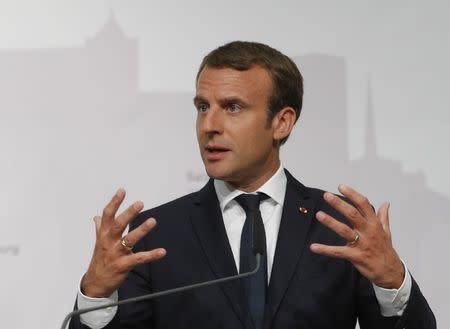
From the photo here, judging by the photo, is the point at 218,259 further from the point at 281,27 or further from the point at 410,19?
the point at 410,19

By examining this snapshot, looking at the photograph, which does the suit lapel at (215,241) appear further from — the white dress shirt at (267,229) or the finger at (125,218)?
the finger at (125,218)

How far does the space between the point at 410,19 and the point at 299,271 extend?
1.44 meters

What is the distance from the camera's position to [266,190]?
2264 millimetres

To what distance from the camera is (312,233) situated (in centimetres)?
223

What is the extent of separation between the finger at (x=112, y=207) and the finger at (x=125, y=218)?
20 mm

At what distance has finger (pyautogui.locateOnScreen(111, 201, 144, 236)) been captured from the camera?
6.07 feet

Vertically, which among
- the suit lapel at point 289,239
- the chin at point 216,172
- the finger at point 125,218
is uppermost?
the chin at point 216,172

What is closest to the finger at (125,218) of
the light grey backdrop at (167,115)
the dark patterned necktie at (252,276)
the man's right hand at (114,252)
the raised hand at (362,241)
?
the man's right hand at (114,252)

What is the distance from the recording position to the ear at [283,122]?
7.70 ft

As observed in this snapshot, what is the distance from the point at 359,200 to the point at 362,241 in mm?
97

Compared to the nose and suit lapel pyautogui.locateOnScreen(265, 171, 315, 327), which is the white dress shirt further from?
the nose

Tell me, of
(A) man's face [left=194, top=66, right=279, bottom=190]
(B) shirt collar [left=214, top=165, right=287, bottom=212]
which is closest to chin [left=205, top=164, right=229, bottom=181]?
(A) man's face [left=194, top=66, right=279, bottom=190]

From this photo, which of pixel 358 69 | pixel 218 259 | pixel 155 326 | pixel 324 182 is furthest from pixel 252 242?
pixel 358 69

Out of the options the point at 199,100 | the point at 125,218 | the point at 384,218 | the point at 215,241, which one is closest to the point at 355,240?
the point at 384,218
